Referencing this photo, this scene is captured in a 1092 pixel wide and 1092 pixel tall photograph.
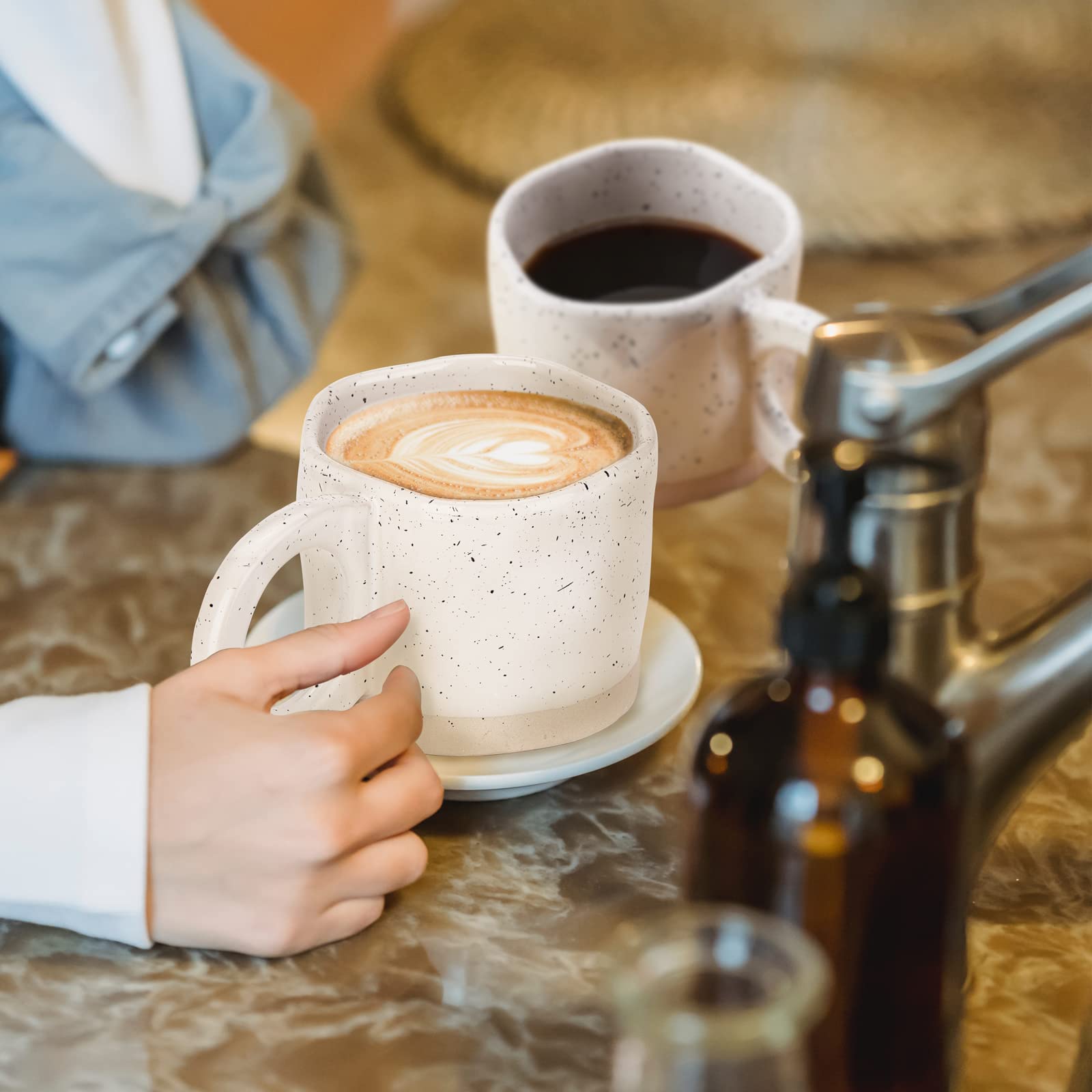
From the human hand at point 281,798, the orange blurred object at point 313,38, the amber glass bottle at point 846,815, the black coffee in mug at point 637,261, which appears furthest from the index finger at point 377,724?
the orange blurred object at point 313,38

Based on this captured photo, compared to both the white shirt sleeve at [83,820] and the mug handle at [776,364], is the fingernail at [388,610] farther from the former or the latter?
the mug handle at [776,364]

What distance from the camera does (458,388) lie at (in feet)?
1.76

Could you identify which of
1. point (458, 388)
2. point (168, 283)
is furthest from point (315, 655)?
point (168, 283)

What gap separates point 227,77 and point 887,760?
63 cm

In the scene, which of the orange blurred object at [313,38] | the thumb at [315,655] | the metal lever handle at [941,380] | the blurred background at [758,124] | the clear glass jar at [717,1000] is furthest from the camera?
the orange blurred object at [313,38]

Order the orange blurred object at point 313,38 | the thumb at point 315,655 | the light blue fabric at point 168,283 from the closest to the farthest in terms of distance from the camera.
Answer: the thumb at point 315,655
the light blue fabric at point 168,283
the orange blurred object at point 313,38

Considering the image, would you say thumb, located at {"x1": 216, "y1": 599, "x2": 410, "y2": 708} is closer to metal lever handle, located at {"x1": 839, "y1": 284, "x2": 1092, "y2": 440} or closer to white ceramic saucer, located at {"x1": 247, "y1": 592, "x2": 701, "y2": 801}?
white ceramic saucer, located at {"x1": 247, "y1": 592, "x2": 701, "y2": 801}

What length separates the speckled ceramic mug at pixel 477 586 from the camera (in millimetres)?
433

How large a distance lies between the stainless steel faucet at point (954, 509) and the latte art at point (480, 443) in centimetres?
13

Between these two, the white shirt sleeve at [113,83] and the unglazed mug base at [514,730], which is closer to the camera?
the unglazed mug base at [514,730]

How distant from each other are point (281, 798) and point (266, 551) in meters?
0.08

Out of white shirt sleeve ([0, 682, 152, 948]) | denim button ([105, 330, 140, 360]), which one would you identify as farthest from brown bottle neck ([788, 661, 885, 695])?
denim button ([105, 330, 140, 360])

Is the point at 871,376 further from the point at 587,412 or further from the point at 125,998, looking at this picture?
the point at 125,998

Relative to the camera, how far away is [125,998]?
0.42 meters
